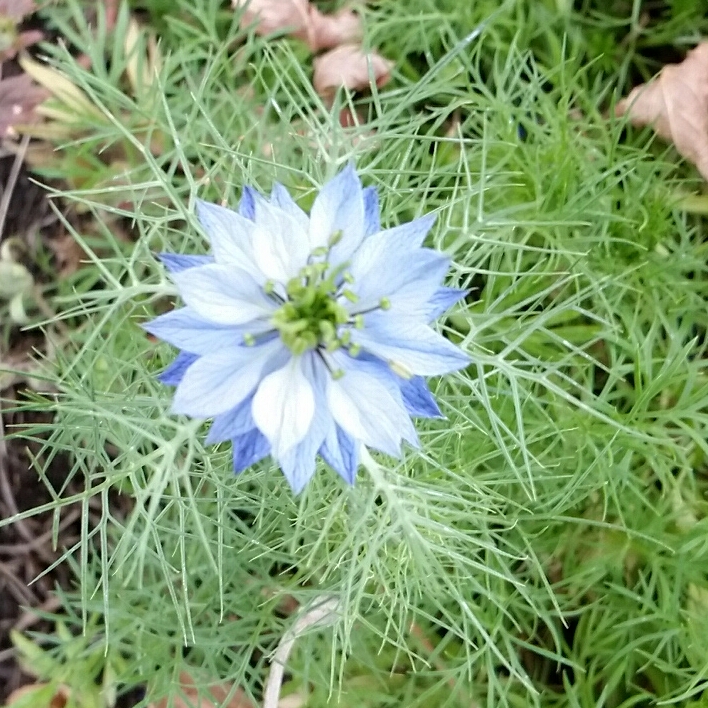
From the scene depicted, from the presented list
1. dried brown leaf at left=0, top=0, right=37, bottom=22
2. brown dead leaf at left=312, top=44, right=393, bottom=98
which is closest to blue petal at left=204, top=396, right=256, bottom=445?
brown dead leaf at left=312, top=44, right=393, bottom=98

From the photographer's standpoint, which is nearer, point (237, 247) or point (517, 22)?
point (237, 247)

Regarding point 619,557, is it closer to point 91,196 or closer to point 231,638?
Result: point 231,638

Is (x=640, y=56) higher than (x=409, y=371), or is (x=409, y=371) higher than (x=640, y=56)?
(x=409, y=371)

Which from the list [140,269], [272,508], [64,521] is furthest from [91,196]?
[272,508]

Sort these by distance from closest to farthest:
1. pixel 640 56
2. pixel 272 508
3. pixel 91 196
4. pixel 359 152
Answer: pixel 359 152, pixel 272 508, pixel 91 196, pixel 640 56

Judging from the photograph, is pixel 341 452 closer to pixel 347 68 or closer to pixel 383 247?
pixel 383 247

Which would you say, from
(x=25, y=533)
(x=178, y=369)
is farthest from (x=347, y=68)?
(x=25, y=533)

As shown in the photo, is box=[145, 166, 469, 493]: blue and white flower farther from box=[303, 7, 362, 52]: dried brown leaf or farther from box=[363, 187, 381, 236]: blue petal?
box=[303, 7, 362, 52]: dried brown leaf
